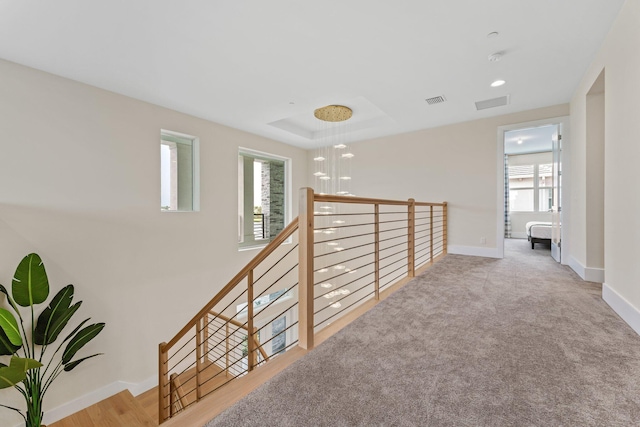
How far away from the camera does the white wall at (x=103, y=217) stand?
2.72 metres

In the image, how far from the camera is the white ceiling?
2031 mm

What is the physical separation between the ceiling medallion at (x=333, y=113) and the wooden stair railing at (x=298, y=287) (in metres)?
1.72

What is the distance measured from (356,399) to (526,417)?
2.37 feet

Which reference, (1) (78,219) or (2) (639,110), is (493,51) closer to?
(2) (639,110)

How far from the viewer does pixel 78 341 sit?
2.72 meters

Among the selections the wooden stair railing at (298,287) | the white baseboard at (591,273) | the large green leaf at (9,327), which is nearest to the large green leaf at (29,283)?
the large green leaf at (9,327)

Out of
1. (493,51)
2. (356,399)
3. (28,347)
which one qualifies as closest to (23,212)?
(28,347)

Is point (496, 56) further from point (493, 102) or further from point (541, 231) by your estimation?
point (541, 231)

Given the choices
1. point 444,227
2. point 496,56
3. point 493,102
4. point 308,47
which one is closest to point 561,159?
point 493,102

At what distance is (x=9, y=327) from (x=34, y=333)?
1.16 ft

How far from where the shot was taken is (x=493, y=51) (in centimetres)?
258

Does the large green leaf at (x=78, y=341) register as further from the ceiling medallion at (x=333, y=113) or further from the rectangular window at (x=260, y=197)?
the ceiling medallion at (x=333, y=113)

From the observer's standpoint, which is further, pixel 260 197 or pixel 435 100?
pixel 260 197

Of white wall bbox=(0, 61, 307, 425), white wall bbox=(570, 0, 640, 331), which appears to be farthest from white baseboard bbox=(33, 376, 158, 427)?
white wall bbox=(570, 0, 640, 331)
